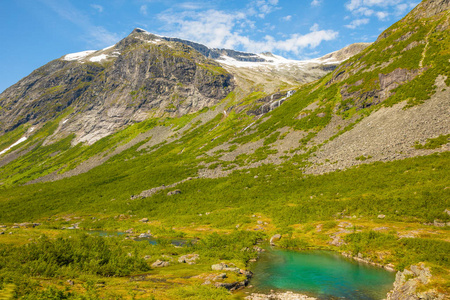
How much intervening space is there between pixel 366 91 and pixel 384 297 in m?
75.1

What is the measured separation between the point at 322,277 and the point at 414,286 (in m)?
8.10

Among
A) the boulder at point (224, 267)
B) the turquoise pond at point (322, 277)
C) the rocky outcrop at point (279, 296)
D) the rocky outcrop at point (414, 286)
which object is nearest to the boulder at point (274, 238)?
the turquoise pond at point (322, 277)

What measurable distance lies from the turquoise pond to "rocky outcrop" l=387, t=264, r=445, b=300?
157cm

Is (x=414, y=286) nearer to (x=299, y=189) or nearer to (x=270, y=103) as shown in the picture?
(x=299, y=189)

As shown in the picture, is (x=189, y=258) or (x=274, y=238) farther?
(x=274, y=238)

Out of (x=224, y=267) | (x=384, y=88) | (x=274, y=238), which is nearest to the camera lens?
(x=224, y=267)

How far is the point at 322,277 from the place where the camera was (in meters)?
23.1

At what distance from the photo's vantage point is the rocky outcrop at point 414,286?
50.4 ft

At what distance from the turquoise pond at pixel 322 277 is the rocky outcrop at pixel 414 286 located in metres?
1.57

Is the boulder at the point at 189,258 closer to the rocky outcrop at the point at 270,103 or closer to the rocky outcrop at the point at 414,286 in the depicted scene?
the rocky outcrop at the point at 414,286

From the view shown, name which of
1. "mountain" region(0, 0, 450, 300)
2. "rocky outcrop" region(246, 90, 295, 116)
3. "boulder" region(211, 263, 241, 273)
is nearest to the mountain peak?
"mountain" region(0, 0, 450, 300)

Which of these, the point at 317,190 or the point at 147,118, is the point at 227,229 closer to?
the point at 317,190

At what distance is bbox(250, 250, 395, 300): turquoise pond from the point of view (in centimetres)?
1991

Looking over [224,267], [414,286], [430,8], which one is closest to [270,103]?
[430,8]
